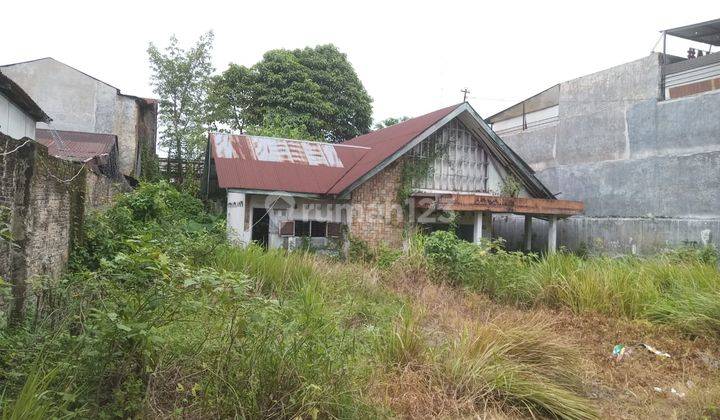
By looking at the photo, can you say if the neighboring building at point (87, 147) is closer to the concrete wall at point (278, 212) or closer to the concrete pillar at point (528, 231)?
the concrete wall at point (278, 212)

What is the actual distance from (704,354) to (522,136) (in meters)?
14.1

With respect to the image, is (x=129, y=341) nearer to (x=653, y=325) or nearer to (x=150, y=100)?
(x=653, y=325)

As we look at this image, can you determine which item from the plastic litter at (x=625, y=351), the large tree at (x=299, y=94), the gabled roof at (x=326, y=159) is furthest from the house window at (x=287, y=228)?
the large tree at (x=299, y=94)

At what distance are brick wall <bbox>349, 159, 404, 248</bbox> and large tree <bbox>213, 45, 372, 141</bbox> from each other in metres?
8.97

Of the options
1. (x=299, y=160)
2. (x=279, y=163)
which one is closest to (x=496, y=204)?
(x=299, y=160)

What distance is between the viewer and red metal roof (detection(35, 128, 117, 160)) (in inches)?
626

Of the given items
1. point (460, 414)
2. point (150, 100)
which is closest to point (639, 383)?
point (460, 414)

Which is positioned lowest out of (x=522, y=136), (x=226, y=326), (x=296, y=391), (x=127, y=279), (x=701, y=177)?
(x=296, y=391)

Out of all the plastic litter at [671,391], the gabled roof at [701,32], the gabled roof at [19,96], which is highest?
the gabled roof at [701,32]

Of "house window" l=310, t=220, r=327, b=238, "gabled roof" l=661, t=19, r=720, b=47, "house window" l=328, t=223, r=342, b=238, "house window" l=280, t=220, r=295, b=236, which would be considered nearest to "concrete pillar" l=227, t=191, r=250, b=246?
"house window" l=280, t=220, r=295, b=236

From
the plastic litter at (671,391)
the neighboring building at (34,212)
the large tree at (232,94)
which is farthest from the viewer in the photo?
the large tree at (232,94)

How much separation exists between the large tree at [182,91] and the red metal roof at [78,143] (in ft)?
18.7

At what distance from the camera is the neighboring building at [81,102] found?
1905 centimetres

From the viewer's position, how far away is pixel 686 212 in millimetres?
12609
